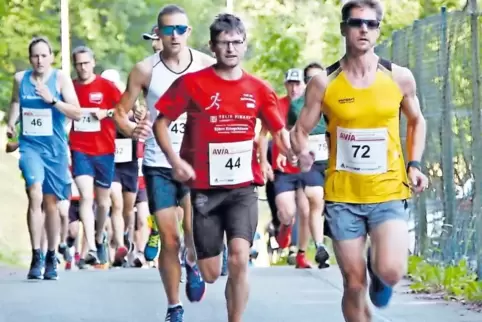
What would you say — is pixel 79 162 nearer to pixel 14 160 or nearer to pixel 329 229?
pixel 329 229

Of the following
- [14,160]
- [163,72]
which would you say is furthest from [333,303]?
[14,160]

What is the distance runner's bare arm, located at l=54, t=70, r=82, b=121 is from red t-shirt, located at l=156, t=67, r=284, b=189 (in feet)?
16.7

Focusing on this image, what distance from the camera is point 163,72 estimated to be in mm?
10867

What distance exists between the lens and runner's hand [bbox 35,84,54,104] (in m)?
14.7

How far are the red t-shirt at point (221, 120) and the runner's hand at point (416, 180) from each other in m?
1.24

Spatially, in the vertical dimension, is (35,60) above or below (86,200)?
above

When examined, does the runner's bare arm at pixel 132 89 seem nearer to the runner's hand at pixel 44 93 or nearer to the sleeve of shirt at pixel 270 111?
the sleeve of shirt at pixel 270 111

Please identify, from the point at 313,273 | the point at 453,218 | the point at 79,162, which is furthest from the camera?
the point at 79,162

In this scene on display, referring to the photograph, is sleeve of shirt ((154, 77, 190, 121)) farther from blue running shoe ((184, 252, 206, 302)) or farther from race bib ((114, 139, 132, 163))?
race bib ((114, 139, 132, 163))

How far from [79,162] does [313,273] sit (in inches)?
119

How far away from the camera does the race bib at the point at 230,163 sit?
9.56 metres

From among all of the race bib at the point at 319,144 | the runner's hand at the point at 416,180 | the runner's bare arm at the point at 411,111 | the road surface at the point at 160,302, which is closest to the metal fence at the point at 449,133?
the road surface at the point at 160,302

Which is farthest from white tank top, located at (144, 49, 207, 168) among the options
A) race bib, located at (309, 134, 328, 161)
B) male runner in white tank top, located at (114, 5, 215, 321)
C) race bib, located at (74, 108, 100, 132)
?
race bib, located at (74, 108, 100, 132)

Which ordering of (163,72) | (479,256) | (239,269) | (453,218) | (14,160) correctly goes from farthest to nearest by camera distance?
(14,160), (453,218), (479,256), (163,72), (239,269)
